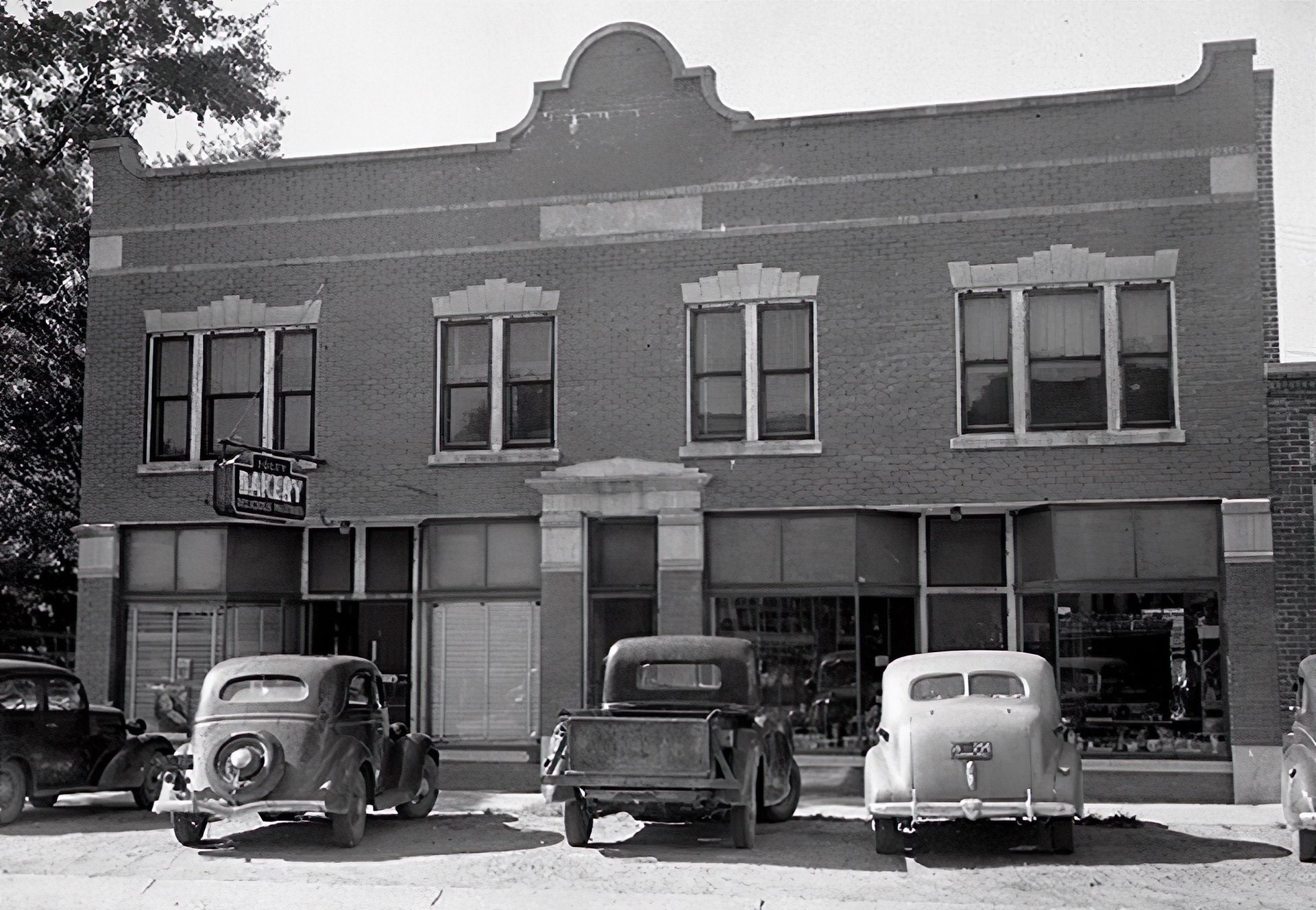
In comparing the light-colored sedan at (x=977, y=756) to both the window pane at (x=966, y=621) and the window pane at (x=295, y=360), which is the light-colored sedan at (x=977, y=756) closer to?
the window pane at (x=966, y=621)

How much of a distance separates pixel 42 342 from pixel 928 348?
52.4 feet

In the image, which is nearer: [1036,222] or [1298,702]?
[1298,702]

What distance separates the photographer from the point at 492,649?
20.0 meters

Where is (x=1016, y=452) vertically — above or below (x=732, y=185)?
below

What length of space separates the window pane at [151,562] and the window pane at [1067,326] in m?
11.9

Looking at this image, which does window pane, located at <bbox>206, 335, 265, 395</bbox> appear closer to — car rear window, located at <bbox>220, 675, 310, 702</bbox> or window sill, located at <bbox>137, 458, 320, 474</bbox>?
window sill, located at <bbox>137, 458, 320, 474</bbox>

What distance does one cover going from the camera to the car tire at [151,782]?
17.1m

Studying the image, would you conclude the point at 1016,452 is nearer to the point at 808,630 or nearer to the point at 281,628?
the point at 808,630

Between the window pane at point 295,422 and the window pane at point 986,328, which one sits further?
the window pane at point 295,422

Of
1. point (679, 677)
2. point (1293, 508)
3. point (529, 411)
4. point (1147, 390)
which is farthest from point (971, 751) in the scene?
point (529, 411)

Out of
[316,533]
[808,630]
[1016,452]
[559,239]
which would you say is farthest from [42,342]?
[1016,452]

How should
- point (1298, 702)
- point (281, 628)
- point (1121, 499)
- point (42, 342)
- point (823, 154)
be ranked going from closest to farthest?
point (1298, 702) < point (1121, 499) < point (823, 154) < point (281, 628) < point (42, 342)

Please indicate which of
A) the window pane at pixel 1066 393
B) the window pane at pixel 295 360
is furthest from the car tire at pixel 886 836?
the window pane at pixel 295 360

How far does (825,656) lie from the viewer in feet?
61.4
